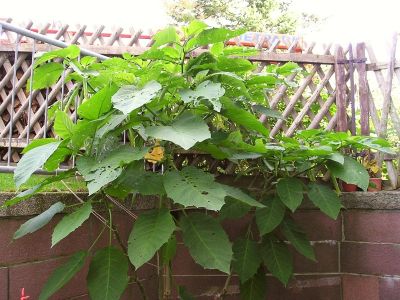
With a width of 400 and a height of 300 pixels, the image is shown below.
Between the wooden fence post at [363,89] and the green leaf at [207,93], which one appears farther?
the wooden fence post at [363,89]

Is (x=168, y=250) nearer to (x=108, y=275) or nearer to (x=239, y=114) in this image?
(x=108, y=275)

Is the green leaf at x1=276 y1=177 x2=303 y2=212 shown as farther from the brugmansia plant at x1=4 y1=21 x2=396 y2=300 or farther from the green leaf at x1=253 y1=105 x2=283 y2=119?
the green leaf at x1=253 y1=105 x2=283 y2=119

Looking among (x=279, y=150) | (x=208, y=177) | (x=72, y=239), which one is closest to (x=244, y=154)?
(x=279, y=150)

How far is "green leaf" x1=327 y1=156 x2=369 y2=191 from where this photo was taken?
208 cm

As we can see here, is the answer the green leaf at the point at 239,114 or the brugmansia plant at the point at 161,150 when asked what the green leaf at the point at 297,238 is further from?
the green leaf at the point at 239,114

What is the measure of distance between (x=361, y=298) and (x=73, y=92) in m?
2.15

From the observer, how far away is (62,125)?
163 cm

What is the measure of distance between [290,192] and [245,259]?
0.41 meters

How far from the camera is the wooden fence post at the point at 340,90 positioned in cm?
332

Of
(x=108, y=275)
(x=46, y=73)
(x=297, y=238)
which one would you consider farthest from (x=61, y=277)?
(x=297, y=238)

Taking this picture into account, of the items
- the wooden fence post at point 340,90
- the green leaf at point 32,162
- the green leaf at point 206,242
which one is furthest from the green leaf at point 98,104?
the wooden fence post at point 340,90

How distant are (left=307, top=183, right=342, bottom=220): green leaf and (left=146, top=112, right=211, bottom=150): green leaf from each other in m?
0.98

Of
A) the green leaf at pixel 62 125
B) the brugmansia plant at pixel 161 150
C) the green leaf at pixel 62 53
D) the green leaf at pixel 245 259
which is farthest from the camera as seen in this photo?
the green leaf at pixel 245 259

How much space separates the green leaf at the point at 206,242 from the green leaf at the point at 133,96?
52cm
